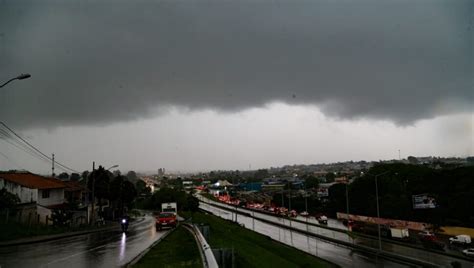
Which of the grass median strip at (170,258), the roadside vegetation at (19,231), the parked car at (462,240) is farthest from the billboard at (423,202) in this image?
the grass median strip at (170,258)

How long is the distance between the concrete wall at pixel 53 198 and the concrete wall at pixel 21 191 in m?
2.00

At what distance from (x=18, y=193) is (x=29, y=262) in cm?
3449

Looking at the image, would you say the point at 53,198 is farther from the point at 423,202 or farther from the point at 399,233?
the point at 423,202

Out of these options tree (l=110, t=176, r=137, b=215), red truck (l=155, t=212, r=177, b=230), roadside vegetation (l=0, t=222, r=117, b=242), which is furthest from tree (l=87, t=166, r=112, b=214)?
red truck (l=155, t=212, r=177, b=230)

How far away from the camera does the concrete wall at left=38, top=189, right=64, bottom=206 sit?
4924 cm

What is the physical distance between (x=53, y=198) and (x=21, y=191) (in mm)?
8475

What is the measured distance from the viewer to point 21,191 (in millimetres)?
45750

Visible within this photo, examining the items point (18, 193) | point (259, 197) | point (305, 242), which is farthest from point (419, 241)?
point (259, 197)

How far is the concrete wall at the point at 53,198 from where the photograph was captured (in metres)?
49.2

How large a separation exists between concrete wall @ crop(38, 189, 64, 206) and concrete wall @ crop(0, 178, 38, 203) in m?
2.00

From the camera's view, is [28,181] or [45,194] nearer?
[28,181]

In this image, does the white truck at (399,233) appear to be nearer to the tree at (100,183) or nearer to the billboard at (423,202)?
the billboard at (423,202)

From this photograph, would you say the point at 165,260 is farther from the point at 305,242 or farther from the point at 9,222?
the point at 305,242

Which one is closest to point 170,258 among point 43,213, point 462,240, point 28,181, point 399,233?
point 43,213
